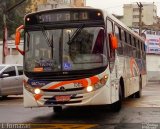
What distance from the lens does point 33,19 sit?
14.9m

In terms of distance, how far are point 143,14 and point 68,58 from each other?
107716mm

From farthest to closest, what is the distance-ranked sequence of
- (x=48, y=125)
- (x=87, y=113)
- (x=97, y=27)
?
(x=87, y=113), (x=97, y=27), (x=48, y=125)

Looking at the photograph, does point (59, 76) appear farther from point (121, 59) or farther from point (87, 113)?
point (121, 59)

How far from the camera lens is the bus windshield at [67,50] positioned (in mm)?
14000

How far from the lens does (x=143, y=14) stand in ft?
394

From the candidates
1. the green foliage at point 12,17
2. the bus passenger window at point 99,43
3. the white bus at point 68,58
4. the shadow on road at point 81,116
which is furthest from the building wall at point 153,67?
the bus passenger window at point 99,43

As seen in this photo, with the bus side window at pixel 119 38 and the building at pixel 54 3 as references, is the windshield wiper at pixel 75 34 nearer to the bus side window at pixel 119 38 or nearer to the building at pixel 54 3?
the bus side window at pixel 119 38

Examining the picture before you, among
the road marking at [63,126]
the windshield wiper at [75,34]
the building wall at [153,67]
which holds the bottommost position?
the building wall at [153,67]

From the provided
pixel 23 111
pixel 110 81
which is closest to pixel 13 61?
pixel 23 111

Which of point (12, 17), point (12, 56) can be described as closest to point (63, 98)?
point (12, 56)

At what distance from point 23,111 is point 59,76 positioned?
3663 millimetres

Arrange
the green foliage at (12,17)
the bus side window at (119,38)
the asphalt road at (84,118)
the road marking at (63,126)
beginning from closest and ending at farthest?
1. the road marking at (63,126)
2. the asphalt road at (84,118)
3. the bus side window at (119,38)
4. the green foliage at (12,17)

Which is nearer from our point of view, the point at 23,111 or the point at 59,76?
the point at 59,76

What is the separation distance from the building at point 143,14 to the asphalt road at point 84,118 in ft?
328
